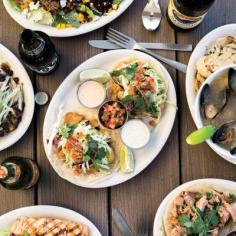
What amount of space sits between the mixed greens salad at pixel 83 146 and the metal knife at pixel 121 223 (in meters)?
0.14

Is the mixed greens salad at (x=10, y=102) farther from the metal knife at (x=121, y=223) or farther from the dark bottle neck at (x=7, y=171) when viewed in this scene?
the metal knife at (x=121, y=223)

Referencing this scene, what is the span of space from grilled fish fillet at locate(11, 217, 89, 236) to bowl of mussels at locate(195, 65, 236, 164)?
448mm

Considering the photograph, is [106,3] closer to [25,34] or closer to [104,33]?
[104,33]

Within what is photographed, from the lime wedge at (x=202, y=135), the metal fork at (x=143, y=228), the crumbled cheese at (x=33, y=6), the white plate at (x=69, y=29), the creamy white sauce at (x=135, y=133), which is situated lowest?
the metal fork at (x=143, y=228)

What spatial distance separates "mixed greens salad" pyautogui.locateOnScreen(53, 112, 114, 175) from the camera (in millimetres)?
1365

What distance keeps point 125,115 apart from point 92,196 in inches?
11.0

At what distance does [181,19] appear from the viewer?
1324mm

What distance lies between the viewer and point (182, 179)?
1400 millimetres

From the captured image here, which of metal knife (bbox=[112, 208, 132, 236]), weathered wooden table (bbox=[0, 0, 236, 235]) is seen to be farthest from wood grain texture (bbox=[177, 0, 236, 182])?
metal knife (bbox=[112, 208, 132, 236])

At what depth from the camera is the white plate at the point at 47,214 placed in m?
1.36

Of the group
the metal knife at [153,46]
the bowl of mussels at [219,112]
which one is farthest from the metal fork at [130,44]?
the bowl of mussels at [219,112]

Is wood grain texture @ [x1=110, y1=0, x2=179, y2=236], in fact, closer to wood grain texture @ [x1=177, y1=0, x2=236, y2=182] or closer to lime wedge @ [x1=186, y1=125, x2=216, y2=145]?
wood grain texture @ [x1=177, y1=0, x2=236, y2=182]

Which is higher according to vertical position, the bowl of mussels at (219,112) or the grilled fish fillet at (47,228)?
the bowl of mussels at (219,112)

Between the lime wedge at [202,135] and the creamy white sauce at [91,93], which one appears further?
the creamy white sauce at [91,93]
